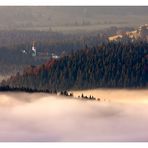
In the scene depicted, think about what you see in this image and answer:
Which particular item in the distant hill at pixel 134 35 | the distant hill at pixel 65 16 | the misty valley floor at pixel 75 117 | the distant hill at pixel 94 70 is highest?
the distant hill at pixel 65 16

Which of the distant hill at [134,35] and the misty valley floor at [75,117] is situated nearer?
the misty valley floor at [75,117]

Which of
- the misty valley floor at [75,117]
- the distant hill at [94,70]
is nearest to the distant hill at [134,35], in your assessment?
the distant hill at [94,70]

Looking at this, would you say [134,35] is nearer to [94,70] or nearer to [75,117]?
[94,70]

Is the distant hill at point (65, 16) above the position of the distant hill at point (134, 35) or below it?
above

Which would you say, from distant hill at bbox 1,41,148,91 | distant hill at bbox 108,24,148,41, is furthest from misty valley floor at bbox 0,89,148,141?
distant hill at bbox 108,24,148,41

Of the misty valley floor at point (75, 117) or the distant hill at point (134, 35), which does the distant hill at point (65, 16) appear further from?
the misty valley floor at point (75, 117)

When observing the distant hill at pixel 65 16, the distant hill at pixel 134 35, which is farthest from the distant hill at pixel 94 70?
the distant hill at pixel 65 16

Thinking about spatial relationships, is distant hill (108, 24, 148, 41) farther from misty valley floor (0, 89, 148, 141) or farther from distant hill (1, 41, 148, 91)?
misty valley floor (0, 89, 148, 141)
